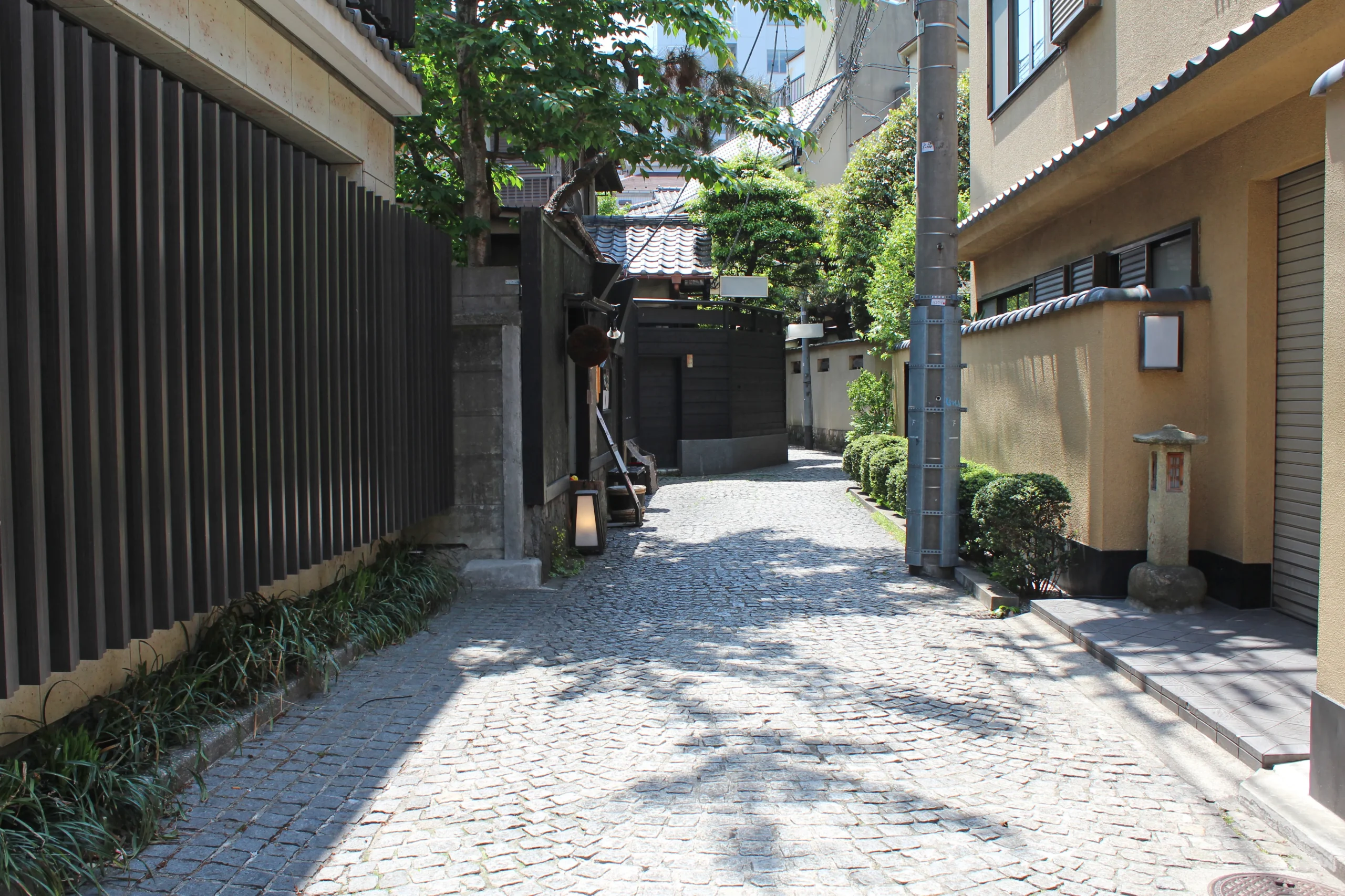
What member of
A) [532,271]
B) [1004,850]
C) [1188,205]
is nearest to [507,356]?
[532,271]

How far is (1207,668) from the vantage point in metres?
5.55

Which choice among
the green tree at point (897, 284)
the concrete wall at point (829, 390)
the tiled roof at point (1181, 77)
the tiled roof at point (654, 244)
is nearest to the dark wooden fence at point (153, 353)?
the tiled roof at point (1181, 77)

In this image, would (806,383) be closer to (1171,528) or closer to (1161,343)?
(1161,343)

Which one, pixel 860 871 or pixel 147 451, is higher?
pixel 147 451

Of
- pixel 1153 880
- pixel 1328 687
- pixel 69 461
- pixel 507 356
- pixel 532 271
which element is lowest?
Result: pixel 1153 880

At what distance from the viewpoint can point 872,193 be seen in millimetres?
24047

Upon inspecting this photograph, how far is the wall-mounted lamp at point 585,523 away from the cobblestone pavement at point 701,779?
3053mm

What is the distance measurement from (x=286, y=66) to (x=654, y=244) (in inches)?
691

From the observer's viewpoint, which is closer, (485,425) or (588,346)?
(485,425)

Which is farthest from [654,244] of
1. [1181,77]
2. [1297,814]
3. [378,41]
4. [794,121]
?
[1297,814]

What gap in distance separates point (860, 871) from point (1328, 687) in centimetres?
195

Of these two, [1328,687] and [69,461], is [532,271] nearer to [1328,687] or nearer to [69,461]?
[69,461]

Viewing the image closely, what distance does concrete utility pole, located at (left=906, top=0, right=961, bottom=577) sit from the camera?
905cm

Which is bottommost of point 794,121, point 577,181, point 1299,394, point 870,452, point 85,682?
point 85,682
